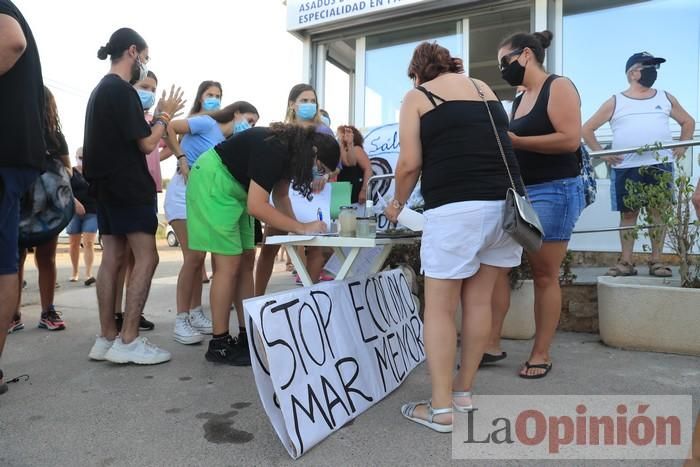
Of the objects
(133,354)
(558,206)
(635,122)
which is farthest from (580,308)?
(133,354)

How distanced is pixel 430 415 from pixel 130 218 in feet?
6.53

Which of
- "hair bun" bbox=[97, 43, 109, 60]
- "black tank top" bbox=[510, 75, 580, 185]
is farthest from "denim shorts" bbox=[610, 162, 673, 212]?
"hair bun" bbox=[97, 43, 109, 60]

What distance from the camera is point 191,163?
3.90 m

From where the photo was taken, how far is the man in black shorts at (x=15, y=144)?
2266mm

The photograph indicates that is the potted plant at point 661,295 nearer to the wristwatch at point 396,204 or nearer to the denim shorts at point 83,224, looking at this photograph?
the wristwatch at point 396,204

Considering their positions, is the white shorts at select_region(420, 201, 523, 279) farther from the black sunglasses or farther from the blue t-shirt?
the blue t-shirt

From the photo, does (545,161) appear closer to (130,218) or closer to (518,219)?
(518,219)

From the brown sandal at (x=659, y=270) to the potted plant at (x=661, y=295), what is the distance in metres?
0.21

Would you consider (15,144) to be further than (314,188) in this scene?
No

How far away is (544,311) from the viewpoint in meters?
2.79

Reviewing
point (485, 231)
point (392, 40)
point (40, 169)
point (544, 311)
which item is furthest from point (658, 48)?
point (40, 169)

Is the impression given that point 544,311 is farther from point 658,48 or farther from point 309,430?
point 658,48

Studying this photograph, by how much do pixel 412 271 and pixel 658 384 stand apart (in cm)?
180

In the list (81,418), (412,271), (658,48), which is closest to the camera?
(81,418)
